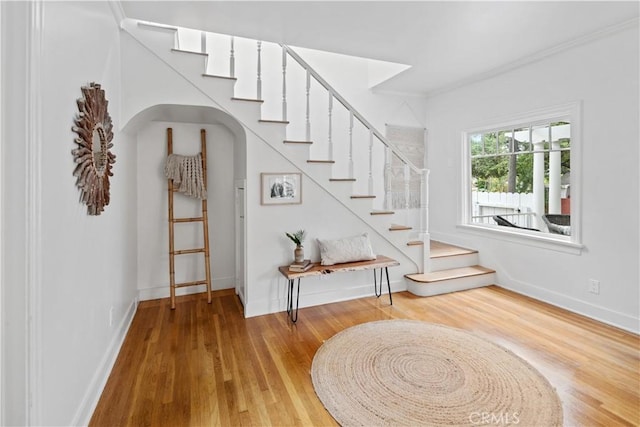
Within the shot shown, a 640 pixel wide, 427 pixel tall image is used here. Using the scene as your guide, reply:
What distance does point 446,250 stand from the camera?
14.0 feet

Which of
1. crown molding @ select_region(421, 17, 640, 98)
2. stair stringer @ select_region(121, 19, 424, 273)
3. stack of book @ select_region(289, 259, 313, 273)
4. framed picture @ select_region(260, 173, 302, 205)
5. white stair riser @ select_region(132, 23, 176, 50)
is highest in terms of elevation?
crown molding @ select_region(421, 17, 640, 98)

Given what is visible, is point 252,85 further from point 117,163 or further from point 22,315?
point 22,315

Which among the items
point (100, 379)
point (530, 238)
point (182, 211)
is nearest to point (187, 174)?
point (182, 211)

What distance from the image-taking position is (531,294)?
11.7ft

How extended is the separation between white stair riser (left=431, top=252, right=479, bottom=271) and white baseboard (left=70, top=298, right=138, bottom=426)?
3.37 m

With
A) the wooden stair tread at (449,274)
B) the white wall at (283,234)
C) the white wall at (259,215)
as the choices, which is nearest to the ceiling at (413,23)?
the white wall at (259,215)

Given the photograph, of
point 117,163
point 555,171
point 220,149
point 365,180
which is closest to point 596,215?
point 555,171

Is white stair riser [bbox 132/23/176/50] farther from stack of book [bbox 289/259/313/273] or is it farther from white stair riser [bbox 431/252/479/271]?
white stair riser [bbox 431/252/479/271]

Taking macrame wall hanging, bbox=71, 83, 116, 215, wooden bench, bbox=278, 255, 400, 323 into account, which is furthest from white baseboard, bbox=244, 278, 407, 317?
macrame wall hanging, bbox=71, 83, 116, 215

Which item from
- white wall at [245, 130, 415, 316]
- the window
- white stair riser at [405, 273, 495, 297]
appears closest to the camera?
white wall at [245, 130, 415, 316]

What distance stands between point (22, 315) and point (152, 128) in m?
2.75

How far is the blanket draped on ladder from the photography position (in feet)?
11.0

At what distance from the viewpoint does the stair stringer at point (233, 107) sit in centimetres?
272

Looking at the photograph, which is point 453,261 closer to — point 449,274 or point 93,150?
point 449,274
